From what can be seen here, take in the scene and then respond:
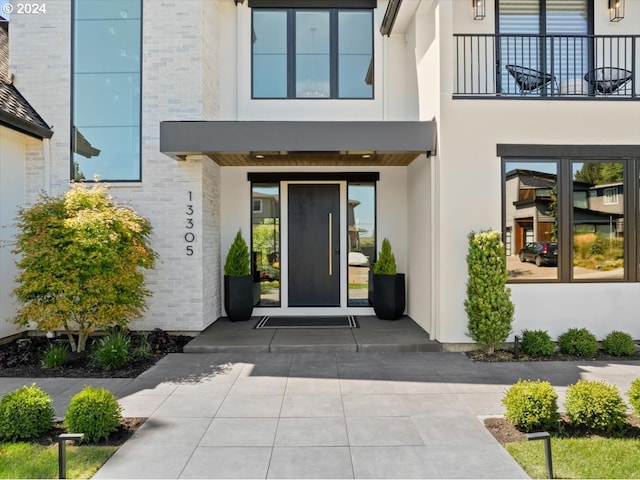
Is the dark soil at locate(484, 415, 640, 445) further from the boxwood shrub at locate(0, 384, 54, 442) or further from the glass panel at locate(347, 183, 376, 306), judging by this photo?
the glass panel at locate(347, 183, 376, 306)

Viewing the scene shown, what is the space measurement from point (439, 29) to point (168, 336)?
6537 mm

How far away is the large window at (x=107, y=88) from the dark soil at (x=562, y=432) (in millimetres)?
6485

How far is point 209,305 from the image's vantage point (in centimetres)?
742

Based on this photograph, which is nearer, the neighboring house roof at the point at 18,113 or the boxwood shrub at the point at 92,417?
the boxwood shrub at the point at 92,417

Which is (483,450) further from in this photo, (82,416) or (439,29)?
(439,29)

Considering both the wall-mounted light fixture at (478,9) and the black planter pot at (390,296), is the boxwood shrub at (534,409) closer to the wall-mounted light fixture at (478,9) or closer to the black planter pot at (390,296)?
the black planter pot at (390,296)

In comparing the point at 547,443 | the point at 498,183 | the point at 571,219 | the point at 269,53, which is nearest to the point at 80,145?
the point at 269,53

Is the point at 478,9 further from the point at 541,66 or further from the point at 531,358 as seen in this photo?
the point at 531,358

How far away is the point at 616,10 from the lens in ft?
24.8

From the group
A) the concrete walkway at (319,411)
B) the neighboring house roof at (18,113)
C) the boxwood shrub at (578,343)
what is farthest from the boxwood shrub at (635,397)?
the neighboring house roof at (18,113)

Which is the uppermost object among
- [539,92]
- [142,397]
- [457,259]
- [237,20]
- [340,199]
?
[237,20]

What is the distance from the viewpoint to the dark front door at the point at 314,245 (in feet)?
27.9

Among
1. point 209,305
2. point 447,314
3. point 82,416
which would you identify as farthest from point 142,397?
point 447,314

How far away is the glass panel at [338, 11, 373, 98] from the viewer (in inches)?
329
